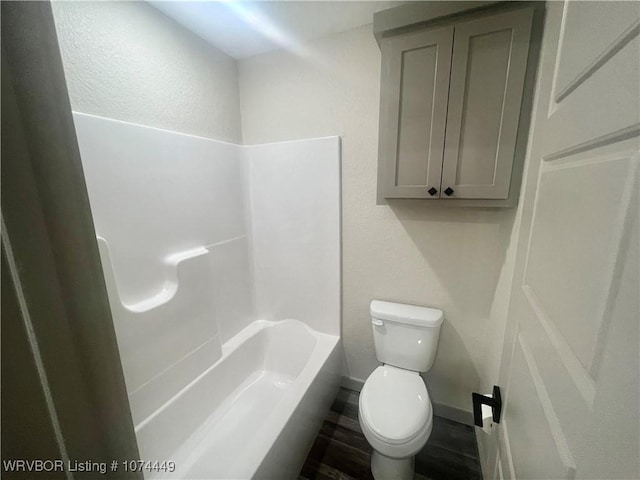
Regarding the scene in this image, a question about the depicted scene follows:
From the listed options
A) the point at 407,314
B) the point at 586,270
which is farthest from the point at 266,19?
the point at 407,314

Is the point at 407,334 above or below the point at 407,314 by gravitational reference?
below

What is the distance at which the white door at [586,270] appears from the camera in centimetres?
28

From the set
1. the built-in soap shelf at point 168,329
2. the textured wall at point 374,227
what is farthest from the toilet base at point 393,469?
the built-in soap shelf at point 168,329

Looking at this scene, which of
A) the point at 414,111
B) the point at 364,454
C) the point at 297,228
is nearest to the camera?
the point at 414,111

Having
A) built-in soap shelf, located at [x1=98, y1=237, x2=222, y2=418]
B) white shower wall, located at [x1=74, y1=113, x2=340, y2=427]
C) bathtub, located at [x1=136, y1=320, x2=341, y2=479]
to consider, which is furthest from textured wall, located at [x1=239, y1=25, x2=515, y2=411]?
built-in soap shelf, located at [x1=98, y1=237, x2=222, y2=418]

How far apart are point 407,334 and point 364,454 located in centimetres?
74

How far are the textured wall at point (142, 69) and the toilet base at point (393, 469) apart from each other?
2.11 m

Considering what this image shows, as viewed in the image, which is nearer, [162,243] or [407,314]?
[162,243]

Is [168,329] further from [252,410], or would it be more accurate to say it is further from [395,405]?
[395,405]

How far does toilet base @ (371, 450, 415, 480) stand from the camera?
3.99 ft

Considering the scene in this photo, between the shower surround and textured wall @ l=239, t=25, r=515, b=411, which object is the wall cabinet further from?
the shower surround

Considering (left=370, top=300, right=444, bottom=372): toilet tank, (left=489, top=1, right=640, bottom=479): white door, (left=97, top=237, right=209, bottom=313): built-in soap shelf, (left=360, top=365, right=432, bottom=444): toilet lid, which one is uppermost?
(left=489, top=1, right=640, bottom=479): white door

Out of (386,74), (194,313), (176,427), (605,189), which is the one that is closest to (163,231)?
(194,313)

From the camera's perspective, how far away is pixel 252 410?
1.60 metres
